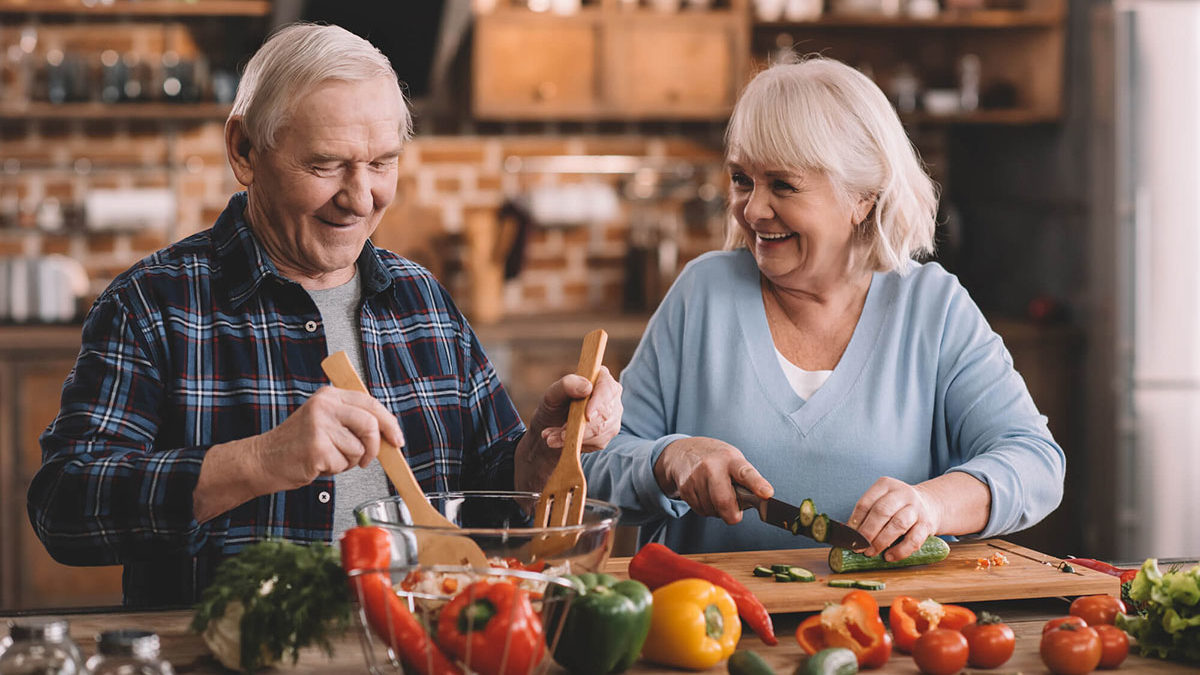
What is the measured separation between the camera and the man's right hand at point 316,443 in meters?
1.30

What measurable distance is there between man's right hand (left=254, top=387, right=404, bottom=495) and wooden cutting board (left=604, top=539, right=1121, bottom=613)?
1.16 feet

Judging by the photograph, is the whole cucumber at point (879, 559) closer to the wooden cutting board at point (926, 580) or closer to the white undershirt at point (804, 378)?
the wooden cutting board at point (926, 580)

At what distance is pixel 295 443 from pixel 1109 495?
356cm

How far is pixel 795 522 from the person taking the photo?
1.59 m

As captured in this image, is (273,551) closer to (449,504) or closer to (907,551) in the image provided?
(449,504)

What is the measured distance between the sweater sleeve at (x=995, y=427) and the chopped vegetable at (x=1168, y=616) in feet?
1.27

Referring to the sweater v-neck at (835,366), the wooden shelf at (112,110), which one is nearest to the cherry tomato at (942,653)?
the sweater v-neck at (835,366)

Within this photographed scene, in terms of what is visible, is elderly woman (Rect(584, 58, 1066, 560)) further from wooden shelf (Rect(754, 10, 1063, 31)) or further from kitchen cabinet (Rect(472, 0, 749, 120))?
wooden shelf (Rect(754, 10, 1063, 31))

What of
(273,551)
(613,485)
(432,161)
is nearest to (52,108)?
(432,161)

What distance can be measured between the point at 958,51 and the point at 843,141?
3346 mm

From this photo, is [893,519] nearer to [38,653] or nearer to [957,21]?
[38,653]

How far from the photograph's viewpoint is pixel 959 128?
16.6 ft

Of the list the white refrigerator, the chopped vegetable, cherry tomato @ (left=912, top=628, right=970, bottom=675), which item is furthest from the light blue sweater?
the white refrigerator

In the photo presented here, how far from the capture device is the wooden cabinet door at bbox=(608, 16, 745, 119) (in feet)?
14.7
